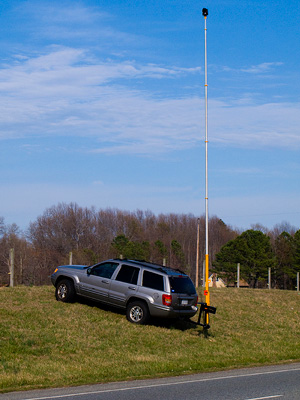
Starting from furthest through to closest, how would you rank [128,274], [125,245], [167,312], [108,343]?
[125,245]
[128,274]
[167,312]
[108,343]

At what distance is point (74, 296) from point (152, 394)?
Answer: 8987 millimetres

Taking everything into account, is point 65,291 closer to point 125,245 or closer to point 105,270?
point 105,270

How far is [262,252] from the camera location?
70.0 meters

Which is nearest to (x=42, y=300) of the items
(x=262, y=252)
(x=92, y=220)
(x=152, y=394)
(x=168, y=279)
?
(x=168, y=279)

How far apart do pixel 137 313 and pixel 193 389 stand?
22.6ft

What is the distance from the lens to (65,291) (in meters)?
18.0

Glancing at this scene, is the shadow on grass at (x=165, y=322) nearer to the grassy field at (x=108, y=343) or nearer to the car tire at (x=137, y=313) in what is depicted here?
the grassy field at (x=108, y=343)

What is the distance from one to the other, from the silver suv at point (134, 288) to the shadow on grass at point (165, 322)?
430 mm

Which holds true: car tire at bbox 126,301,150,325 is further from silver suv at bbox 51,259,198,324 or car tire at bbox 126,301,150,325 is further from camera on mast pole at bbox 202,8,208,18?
camera on mast pole at bbox 202,8,208,18

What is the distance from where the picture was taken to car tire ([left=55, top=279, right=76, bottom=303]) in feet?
58.4

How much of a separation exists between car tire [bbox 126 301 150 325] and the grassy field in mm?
253

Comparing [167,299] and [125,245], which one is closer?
[167,299]

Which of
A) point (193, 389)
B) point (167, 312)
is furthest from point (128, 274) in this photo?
point (193, 389)

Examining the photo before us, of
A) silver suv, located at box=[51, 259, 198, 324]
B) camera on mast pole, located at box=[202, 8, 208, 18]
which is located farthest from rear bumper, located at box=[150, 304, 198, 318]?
camera on mast pole, located at box=[202, 8, 208, 18]
